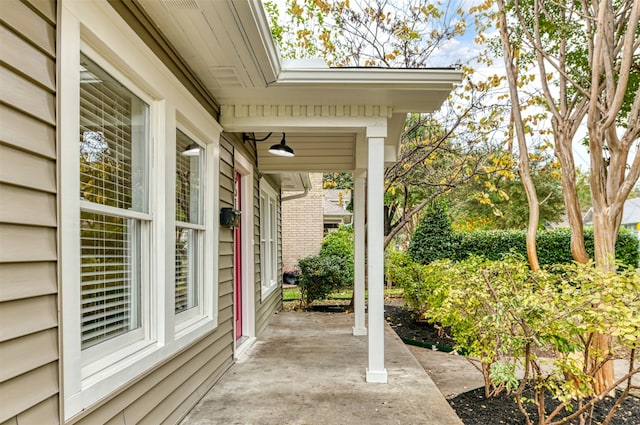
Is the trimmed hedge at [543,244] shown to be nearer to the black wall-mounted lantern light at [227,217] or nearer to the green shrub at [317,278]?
the green shrub at [317,278]

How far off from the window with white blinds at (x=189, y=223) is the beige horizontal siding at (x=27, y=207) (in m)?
1.29

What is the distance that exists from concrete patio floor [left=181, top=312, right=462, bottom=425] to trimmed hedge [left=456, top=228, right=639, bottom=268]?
194 inches

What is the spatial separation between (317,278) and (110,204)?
694cm

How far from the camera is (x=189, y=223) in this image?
3.08 m

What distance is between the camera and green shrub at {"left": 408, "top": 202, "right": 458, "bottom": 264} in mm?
9953

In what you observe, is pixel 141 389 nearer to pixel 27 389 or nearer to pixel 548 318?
pixel 27 389

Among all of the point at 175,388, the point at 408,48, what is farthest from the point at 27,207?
the point at 408,48

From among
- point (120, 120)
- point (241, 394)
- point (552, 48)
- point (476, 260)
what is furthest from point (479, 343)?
point (552, 48)

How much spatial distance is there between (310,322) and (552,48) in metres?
5.20

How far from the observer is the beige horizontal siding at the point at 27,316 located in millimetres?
1311

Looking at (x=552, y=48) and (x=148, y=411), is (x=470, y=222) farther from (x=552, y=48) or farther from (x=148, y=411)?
(x=148, y=411)

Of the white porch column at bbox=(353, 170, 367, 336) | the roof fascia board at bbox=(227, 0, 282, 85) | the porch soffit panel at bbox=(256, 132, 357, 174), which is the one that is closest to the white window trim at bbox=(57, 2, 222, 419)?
the roof fascia board at bbox=(227, 0, 282, 85)

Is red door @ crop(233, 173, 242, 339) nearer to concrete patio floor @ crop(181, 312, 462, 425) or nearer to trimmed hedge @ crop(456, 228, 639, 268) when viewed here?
concrete patio floor @ crop(181, 312, 462, 425)

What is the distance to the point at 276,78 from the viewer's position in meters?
3.16
